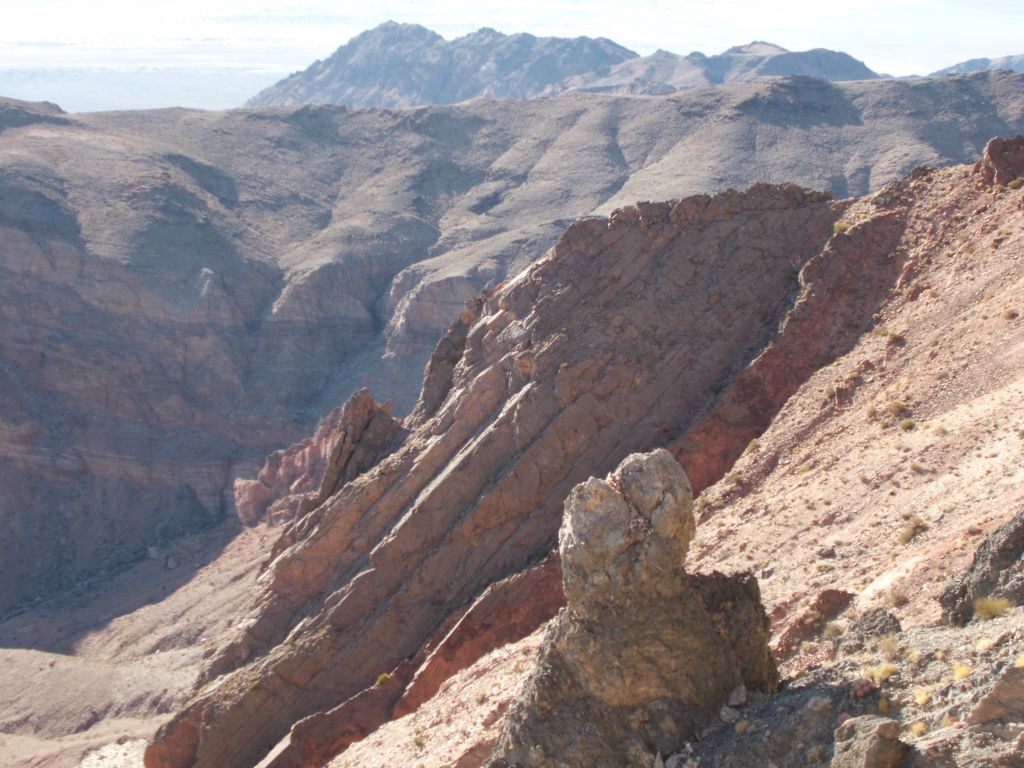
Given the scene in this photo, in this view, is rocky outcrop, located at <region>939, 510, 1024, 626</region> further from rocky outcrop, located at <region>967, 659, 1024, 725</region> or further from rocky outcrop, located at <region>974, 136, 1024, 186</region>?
rocky outcrop, located at <region>974, 136, 1024, 186</region>

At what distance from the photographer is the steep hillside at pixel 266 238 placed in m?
67.8

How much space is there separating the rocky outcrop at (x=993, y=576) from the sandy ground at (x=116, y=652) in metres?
28.8

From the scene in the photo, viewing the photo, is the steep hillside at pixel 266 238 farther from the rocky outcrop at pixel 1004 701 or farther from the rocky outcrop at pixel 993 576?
the rocky outcrop at pixel 1004 701

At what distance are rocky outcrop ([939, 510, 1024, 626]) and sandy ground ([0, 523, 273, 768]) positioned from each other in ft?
94.6

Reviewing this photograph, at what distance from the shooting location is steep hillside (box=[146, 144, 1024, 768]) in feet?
67.7

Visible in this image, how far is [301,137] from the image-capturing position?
121 m

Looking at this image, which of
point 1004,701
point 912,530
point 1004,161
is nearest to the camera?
point 1004,701

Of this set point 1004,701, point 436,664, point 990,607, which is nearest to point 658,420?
point 436,664

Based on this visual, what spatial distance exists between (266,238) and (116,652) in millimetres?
53980

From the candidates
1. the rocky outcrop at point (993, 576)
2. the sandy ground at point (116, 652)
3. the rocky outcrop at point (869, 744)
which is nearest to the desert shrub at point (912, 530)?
the rocky outcrop at point (993, 576)

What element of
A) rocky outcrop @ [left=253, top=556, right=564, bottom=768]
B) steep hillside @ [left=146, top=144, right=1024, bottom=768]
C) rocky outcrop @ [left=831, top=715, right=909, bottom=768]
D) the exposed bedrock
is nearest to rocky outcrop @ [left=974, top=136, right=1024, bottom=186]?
steep hillside @ [left=146, top=144, right=1024, bottom=768]

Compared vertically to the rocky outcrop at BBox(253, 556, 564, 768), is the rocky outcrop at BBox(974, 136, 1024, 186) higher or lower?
higher

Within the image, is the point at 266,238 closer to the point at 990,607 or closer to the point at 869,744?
the point at 990,607

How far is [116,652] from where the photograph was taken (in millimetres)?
47094
